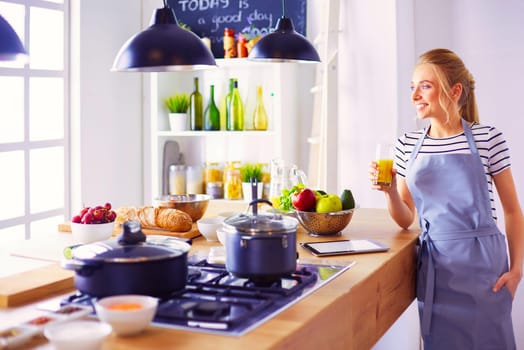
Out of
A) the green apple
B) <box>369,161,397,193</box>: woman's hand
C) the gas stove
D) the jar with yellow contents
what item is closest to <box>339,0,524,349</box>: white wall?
the jar with yellow contents

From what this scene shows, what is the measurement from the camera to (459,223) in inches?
101

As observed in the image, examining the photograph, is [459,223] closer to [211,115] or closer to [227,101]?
[227,101]

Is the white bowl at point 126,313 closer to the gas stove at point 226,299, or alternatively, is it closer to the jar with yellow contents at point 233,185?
the gas stove at point 226,299

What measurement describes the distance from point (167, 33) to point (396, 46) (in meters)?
2.04

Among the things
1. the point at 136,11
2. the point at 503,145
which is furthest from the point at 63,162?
the point at 503,145

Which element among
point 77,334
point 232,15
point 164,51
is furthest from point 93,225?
point 232,15

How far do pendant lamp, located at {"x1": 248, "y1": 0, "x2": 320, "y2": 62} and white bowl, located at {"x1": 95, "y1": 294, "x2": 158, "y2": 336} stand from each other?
5.90 ft

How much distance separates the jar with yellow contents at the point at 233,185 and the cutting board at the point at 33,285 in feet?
9.71

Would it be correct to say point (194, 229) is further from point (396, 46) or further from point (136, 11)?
point (136, 11)

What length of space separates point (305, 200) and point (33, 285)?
1174 mm

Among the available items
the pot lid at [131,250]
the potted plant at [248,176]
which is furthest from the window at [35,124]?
the pot lid at [131,250]

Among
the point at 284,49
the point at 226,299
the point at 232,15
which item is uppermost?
the point at 232,15

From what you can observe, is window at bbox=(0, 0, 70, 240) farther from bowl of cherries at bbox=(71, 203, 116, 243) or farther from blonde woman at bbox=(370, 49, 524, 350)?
blonde woman at bbox=(370, 49, 524, 350)

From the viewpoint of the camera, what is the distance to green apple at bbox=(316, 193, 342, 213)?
2.62 metres
